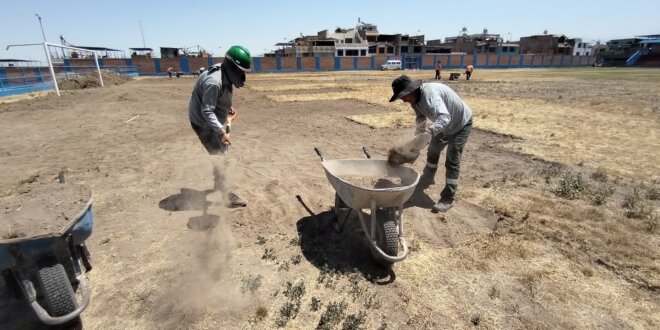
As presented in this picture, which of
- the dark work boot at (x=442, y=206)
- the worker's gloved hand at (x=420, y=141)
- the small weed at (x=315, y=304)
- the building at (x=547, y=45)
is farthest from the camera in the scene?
the building at (x=547, y=45)

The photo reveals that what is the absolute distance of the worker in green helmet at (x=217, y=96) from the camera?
3.93 m

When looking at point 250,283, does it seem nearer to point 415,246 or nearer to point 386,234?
point 386,234

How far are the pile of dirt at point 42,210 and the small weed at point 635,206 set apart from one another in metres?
6.05

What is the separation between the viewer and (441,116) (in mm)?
3943

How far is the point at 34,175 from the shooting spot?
599cm

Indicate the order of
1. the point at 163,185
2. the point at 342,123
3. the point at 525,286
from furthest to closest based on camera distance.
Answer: the point at 342,123 → the point at 163,185 → the point at 525,286

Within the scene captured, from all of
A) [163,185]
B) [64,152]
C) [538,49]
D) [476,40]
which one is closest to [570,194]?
[163,185]

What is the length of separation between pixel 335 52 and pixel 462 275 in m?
71.0

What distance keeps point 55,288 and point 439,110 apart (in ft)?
12.6

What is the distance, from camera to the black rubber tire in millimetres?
2412

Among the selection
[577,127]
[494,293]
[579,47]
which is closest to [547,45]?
[579,47]

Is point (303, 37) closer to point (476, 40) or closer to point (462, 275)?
point (476, 40)

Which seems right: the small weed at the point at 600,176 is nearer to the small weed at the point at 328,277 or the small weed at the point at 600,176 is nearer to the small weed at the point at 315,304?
the small weed at the point at 328,277

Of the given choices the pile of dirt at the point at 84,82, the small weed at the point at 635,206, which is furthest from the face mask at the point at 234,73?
the pile of dirt at the point at 84,82
